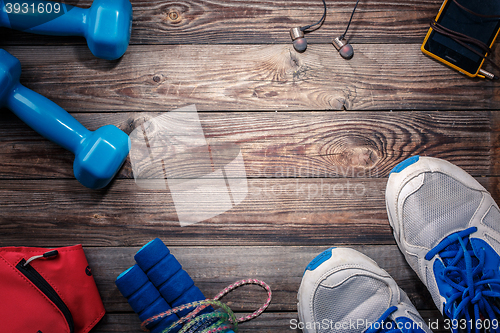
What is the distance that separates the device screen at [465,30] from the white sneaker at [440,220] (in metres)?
0.29

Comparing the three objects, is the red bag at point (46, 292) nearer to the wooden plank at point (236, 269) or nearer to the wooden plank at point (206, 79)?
the wooden plank at point (236, 269)

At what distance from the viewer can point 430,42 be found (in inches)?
30.6

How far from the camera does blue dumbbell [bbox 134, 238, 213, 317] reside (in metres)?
0.71

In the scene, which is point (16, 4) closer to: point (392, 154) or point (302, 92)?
point (302, 92)

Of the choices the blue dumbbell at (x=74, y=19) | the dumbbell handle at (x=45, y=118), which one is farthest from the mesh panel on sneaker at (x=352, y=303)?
the blue dumbbell at (x=74, y=19)

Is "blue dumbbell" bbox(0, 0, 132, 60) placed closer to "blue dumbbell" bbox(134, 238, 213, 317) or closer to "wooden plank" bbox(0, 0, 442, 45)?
"wooden plank" bbox(0, 0, 442, 45)

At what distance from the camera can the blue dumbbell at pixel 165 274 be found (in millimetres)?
707

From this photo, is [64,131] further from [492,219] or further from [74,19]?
[492,219]

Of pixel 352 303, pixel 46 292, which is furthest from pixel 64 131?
pixel 352 303

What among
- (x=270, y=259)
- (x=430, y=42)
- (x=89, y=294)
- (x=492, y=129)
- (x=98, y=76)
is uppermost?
(x=430, y=42)

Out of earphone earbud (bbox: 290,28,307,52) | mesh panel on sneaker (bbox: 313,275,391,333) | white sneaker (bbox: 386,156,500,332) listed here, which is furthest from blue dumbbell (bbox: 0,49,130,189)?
white sneaker (bbox: 386,156,500,332)

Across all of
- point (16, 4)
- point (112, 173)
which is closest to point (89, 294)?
point (112, 173)

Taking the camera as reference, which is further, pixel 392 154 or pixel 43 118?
pixel 392 154

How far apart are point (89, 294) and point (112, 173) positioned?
32cm
